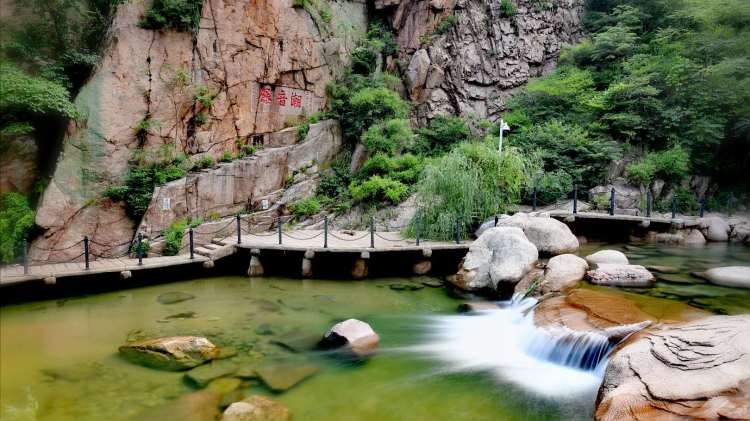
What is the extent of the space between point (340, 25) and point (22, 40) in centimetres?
1789

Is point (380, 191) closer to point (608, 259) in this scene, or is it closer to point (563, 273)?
point (608, 259)

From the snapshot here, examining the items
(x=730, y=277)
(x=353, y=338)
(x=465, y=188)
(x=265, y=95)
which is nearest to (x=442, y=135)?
(x=465, y=188)

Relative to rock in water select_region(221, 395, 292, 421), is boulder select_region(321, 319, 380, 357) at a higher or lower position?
higher

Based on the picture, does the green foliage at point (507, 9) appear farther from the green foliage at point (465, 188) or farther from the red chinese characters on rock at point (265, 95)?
the red chinese characters on rock at point (265, 95)

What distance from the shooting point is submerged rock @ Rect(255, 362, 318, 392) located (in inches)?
221

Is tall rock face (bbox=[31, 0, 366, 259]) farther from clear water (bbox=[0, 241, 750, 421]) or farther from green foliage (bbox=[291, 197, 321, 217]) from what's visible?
clear water (bbox=[0, 241, 750, 421])

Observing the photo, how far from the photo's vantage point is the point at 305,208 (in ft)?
50.8

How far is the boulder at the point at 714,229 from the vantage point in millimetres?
12766

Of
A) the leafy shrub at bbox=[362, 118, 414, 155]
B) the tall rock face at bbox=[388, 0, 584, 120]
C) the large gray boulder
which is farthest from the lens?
the tall rock face at bbox=[388, 0, 584, 120]

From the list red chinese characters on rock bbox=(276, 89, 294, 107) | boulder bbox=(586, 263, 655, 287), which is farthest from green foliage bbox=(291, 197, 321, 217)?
boulder bbox=(586, 263, 655, 287)

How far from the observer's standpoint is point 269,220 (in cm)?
1516

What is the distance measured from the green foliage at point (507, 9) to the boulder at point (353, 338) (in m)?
18.6

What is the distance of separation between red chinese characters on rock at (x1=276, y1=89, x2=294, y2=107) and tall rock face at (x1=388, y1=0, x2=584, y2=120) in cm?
584

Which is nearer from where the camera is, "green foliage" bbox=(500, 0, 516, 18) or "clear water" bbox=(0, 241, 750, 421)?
"clear water" bbox=(0, 241, 750, 421)
